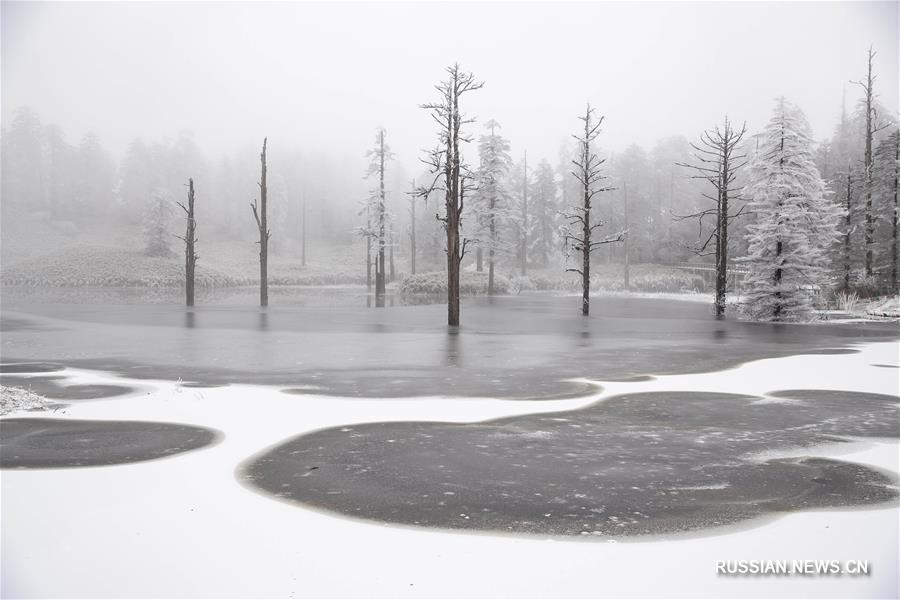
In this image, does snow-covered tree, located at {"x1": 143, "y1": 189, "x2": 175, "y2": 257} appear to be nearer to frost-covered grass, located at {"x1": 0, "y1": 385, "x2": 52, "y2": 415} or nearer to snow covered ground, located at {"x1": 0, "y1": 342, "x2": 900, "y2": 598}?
frost-covered grass, located at {"x1": 0, "y1": 385, "x2": 52, "y2": 415}

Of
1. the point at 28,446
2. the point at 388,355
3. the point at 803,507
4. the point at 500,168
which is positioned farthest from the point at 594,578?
the point at 500,168

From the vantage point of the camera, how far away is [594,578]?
4.63 metres

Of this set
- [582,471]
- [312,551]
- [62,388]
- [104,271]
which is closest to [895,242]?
[582,471]

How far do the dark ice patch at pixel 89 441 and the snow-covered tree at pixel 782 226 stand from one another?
87.3 feet

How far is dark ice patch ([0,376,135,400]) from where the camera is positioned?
11.7m

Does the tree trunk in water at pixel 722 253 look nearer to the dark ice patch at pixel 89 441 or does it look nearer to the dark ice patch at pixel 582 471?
the dark ice patch at pixel 582 471

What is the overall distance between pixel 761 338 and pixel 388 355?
1263 cm

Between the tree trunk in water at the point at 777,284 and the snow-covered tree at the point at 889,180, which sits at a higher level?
the snow-covered tree at the point at 889,180

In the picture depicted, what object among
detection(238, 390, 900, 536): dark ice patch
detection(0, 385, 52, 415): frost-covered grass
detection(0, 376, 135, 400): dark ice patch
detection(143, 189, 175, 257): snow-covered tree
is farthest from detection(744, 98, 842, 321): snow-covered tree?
detection(143, 189, 175, 257): snow-covered tree

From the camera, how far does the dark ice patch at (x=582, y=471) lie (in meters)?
5.91

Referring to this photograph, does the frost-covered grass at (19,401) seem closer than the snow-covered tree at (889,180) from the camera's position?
Yes

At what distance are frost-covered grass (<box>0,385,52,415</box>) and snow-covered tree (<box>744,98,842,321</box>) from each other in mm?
27086

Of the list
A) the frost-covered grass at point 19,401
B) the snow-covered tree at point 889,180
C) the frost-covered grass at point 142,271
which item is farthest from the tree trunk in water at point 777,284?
the frost-covered grass at point 142,271

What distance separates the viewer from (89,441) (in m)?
8.53
